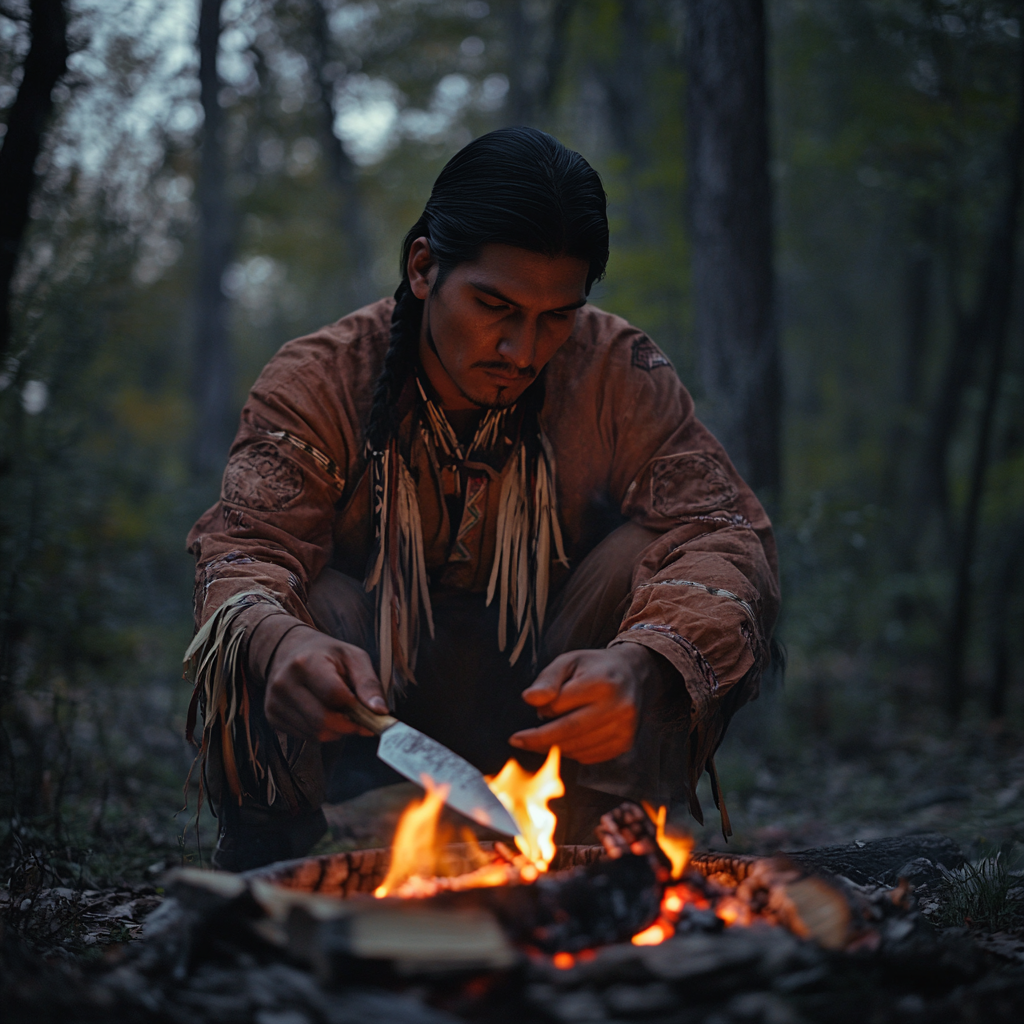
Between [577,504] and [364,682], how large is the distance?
3.71 ft

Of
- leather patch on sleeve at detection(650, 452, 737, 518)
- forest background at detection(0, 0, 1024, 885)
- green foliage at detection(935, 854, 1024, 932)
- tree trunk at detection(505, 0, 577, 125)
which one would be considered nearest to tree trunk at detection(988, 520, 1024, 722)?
forest background at detection(0, 0, 1024, 885)

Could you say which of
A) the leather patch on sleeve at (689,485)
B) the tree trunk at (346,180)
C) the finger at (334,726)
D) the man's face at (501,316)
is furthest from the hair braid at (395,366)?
the tree trunk at (346,180)

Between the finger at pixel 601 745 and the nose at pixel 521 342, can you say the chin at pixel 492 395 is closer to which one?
the nose at pixel 521 342

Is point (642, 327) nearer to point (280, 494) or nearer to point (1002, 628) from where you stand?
point (1002, 628)

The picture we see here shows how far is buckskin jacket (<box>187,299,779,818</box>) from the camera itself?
209 centimetres

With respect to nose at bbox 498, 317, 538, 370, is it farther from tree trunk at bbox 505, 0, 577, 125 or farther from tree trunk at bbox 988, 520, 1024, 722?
tree trunk at bbox 505, 0, 577, 125

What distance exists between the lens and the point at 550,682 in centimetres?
175

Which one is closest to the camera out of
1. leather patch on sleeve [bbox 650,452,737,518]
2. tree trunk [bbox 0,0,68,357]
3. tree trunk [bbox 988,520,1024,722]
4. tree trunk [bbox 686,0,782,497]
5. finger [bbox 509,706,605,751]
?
finger [bbox 509,706,605,751]

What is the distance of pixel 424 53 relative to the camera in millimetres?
14383

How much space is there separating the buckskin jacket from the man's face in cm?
31

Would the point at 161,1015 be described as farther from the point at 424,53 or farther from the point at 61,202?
the point at 424,53

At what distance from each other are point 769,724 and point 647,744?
3070 millimetres

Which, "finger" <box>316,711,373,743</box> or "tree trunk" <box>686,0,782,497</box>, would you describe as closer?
"finger" <box>316,711,373,743</box>

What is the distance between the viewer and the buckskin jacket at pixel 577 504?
2.09m
